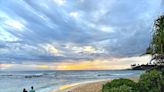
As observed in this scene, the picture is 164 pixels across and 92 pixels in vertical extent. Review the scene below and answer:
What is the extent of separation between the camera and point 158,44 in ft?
51.5

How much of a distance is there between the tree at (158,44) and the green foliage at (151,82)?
72 cm

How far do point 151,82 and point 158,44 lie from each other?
6.30 feet

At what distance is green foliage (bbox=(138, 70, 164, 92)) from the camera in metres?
14.5

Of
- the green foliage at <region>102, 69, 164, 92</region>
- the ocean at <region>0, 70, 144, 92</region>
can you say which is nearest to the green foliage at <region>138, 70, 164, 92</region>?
the green foliage at <region>102, 69, 164, 92</region>

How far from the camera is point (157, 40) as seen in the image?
15.6m

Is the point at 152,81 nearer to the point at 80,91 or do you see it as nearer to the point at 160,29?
the point at 160,29

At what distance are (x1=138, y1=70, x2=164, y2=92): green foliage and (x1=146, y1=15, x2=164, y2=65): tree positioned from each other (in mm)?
721

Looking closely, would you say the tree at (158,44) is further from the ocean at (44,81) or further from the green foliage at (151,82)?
the ocean at (44,81)

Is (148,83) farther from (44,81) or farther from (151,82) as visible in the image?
(44,81)

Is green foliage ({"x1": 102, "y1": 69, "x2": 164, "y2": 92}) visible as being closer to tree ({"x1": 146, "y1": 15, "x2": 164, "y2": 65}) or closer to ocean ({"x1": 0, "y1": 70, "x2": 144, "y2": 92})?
tree ({"x1": 146, "y1": 15, "x2": 164, "y2": 65})

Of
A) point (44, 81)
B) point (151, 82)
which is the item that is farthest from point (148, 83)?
point (44, 81)

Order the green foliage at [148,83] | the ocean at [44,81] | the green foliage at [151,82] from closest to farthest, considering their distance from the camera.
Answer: the green foliage at [148,83], the green foliage at [151,82], the ocean at [44,81]

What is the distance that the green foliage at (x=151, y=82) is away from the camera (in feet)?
47.6

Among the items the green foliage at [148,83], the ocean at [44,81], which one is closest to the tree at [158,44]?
the green foliage at [148,83]
